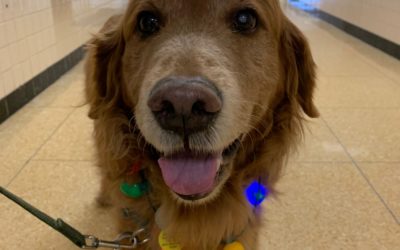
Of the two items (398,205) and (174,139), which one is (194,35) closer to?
(174,139)

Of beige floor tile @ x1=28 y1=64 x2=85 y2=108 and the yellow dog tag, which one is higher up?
the yellow dog tag

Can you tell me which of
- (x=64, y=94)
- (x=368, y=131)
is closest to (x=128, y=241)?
(x=368, y=131)

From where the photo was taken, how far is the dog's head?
1.33 m

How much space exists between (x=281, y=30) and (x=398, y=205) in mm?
1456

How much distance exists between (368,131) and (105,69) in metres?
2.46

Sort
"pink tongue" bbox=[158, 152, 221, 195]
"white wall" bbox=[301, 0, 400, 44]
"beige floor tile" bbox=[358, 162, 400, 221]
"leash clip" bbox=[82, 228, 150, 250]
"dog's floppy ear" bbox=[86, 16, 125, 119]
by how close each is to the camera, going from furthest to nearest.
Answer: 1. "white wall" bbox=[301, 0, 400, 44]
2. "beige floor tile" bbox=[358, 162, 400, 221]
3. "dog's floppy ear" bbox=[86, 16, 125, 119]
4. "leash clip" bbox=[82, 228, 150, 250]
5. "pink tongue" bbox=[158, 152, 221, 195]

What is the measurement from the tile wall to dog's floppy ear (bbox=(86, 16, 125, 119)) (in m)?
0.89

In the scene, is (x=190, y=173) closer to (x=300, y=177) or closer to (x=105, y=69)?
(x=105, y=69)

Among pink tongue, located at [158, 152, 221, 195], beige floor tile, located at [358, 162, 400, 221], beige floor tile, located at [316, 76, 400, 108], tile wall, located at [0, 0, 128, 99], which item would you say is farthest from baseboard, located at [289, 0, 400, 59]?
pink tongue, located at [158, 152, 221, 195]

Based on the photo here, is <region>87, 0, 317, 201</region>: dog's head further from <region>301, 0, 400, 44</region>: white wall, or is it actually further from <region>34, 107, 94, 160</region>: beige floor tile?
<region>301, 0, 400, 44</region>: white wall

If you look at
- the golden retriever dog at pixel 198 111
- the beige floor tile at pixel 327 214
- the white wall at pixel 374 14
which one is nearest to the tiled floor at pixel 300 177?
the beige floor tile at pixel 327 214

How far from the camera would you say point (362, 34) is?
23.4 ft

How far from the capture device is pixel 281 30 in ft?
6.08

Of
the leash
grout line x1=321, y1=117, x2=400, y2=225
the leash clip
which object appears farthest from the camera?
grout line x1=321, y1=117, x2=400, y2=225
